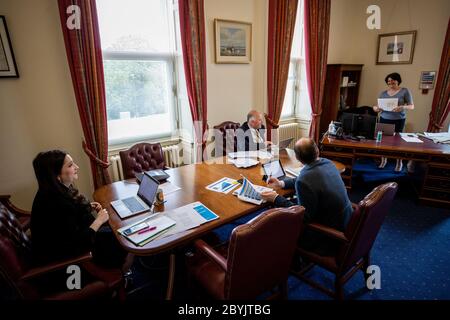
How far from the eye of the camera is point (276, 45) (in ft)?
12.6

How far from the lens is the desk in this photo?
9.82 ft

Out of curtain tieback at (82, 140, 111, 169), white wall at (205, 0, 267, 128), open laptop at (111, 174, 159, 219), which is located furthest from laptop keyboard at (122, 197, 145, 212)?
white wall at (205, 0, 267, 128)

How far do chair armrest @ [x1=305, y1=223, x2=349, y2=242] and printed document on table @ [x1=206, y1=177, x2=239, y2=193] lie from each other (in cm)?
64

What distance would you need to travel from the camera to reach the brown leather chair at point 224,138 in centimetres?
334

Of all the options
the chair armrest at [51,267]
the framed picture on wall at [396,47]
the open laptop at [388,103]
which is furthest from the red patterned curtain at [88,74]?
the framed picture on wall at [396,47]

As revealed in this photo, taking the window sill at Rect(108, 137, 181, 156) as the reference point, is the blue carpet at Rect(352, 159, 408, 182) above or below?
below

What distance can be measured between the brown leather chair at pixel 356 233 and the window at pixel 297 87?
11.1 ft

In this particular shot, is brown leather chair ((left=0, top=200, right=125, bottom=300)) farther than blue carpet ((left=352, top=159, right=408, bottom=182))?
No

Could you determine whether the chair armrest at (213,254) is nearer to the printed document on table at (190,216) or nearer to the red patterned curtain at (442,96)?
the printed document on table at (190,216)

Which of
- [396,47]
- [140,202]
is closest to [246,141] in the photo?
[140,202]

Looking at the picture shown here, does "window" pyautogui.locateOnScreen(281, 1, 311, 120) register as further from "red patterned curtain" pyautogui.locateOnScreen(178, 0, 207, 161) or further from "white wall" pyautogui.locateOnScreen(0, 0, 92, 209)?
"white wall" pyautogui.locateOnScreen(0, 0, 92, 209)

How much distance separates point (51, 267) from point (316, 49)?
454 cm
